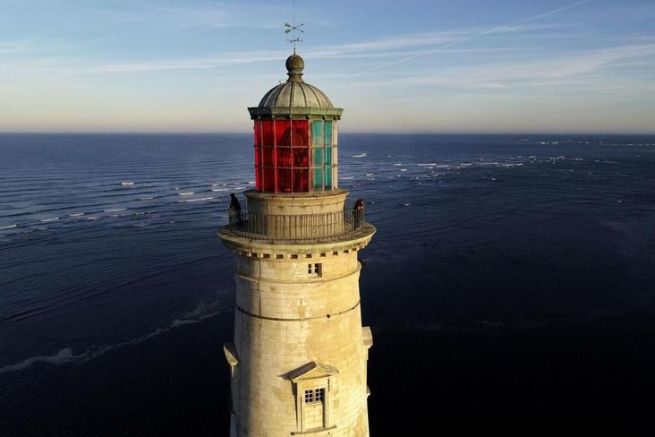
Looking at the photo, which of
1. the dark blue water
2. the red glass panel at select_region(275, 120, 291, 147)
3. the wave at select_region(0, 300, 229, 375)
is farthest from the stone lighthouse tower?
the wave at select_region(0, 300, 229, 375)

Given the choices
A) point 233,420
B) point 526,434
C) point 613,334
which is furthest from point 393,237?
point 233,420

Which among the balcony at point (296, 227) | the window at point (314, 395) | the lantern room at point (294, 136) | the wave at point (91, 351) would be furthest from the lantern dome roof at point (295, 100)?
the wave at point (91, 351)

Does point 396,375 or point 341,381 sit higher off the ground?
point 341,381

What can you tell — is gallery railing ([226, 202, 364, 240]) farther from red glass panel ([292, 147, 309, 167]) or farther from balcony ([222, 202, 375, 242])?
red glass panel ([292, 147, 309, 167])

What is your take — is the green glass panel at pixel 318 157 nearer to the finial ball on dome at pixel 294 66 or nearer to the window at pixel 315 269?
the finial ball on dome at pixel 294 66

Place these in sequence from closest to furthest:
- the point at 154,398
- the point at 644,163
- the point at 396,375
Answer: the point at 154,398
the point at 396,375
the point at 644,163

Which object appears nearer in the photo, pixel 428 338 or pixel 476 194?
pixel 428 338

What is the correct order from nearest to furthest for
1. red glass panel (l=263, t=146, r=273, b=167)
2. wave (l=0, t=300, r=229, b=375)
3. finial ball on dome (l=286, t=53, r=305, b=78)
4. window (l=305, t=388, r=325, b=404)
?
red glass panel (l=263, t=146, r=273, b=167) → finial ball on dome (l=286, t=53, r=305, b=78) → window (l=305, t=388, r=325, b=404) → wave (l=0, t=300, r=229, b=375)

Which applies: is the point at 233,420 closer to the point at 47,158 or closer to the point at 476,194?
the point at 476,194

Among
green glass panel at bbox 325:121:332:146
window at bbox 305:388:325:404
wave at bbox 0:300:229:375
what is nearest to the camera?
green glass panel at bbox 325:121:332:146
